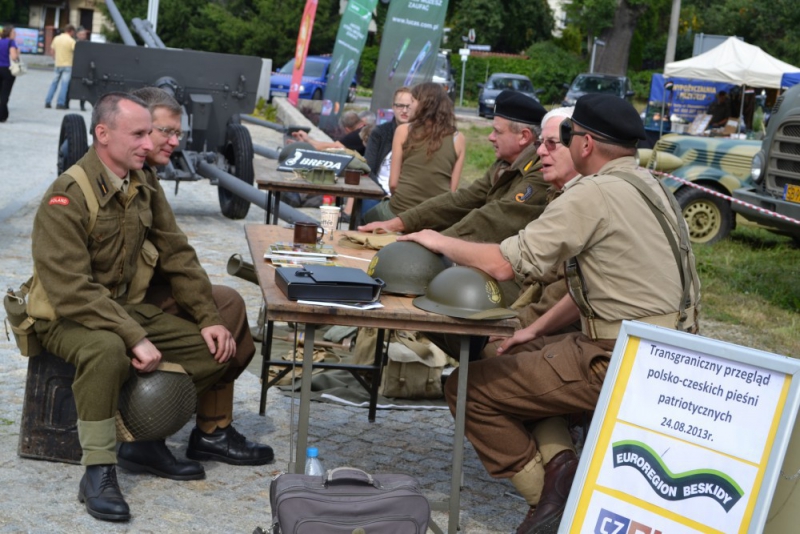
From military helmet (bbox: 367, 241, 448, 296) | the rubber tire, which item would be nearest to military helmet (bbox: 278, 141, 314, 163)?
military helmet (bbox: 367, 241, 448, 296)

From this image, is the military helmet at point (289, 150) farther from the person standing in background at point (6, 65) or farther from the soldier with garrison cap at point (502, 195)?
the person standing in background at point (6, 65)

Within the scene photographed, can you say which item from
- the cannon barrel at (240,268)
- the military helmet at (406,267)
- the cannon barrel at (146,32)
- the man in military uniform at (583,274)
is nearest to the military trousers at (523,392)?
the man in military uniform at (583,274)

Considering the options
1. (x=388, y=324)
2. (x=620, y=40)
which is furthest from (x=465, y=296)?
(x=620, y=40)

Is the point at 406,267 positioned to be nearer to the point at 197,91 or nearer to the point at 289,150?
the point at 289,150

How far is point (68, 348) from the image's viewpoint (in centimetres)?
400

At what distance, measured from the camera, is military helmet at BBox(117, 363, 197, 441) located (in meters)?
4.12

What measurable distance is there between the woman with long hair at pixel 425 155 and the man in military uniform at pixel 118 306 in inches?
129

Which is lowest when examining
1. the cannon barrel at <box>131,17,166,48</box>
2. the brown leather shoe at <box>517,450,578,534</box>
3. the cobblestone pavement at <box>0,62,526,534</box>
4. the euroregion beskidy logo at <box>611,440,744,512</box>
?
the cobblestone pavement at <box>0,62,526,534</box>

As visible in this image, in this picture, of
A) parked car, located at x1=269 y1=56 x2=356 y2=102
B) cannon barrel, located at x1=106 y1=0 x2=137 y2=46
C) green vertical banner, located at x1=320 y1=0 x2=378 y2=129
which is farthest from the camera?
parked car, located at x1=269 y1=56 x2=356 y2=102

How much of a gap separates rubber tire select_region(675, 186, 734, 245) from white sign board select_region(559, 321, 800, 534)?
9.65 m

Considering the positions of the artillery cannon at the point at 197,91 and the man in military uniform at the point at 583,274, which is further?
the artillery cannon at the point at 197,91

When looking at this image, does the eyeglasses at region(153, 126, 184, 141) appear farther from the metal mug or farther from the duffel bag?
the duffel bag

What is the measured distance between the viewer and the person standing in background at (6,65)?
1958cm

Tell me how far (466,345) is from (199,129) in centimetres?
875
